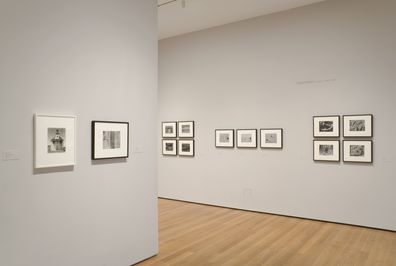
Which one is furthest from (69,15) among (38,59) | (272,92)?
(272,92)

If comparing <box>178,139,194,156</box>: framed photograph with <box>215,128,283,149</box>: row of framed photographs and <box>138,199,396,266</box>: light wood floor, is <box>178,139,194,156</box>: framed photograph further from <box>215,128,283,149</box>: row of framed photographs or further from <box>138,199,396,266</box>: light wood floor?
<box>138,199,396,266</box>: light wood floor

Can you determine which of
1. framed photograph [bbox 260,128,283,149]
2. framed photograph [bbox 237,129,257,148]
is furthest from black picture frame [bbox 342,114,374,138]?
framed photograph [bbox 237,129,257,148]

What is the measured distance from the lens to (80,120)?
4211 millimetres

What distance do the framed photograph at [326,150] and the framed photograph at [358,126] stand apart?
34 centimetres

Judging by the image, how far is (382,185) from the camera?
260 inches

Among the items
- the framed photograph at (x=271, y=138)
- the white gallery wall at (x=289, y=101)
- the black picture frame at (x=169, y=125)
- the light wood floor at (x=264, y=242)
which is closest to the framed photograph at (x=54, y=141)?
the light wood floor at (x=264, y=242)

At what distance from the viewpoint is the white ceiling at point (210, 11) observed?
7.37 m

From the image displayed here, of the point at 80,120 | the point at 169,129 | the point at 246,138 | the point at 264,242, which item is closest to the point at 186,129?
the point at 169,129

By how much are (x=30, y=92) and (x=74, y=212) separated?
1554 mm

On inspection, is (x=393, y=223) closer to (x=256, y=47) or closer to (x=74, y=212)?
(x=256, y=47)

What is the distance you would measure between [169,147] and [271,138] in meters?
3.38

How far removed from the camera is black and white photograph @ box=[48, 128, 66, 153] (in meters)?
3.82

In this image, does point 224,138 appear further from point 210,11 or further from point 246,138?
point 210,11

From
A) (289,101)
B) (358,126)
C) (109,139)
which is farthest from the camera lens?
(289,101)
